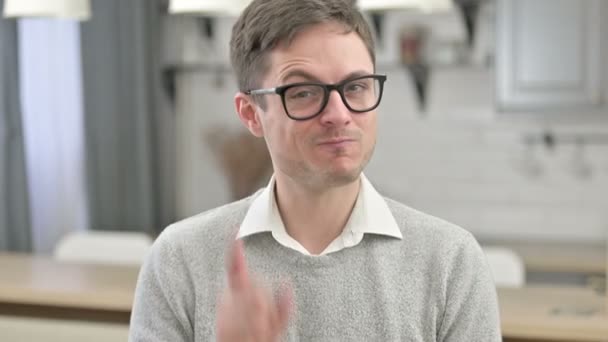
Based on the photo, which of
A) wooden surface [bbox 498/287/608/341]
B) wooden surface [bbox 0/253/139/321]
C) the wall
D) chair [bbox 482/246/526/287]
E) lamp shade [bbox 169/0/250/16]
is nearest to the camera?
wooden surface [bbox 498/287/608/341]

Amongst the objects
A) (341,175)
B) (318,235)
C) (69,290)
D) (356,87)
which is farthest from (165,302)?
(69,290)

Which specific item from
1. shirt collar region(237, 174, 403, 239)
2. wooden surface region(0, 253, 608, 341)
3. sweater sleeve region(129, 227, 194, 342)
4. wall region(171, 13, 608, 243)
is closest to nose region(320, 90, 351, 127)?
shirt collar region(237, 174, 403, 239)

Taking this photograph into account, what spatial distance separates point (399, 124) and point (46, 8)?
2.16 m

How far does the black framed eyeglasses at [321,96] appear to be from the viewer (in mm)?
1393

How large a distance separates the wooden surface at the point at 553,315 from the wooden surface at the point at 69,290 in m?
1.10

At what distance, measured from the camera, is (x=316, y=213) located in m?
1.55

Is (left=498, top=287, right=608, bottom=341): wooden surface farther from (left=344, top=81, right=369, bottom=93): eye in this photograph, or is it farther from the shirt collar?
(left=344, top=81, right=369, bottom=93): eye

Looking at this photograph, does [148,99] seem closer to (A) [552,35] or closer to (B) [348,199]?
(A) [552,35]

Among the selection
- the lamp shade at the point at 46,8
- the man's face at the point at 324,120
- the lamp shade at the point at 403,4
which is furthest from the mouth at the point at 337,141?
the lamp shade at the point at 46,8

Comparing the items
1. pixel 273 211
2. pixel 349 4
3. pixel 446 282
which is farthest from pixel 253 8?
pixel 446 282

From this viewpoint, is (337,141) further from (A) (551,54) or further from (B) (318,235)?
(A) (551,54)

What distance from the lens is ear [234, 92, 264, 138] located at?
1.54 m

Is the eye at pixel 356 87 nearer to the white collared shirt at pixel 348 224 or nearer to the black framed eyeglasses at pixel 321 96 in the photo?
the black framed eyeglasses at pixel 321 96

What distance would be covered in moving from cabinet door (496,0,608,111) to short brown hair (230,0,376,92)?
99.0 inches
